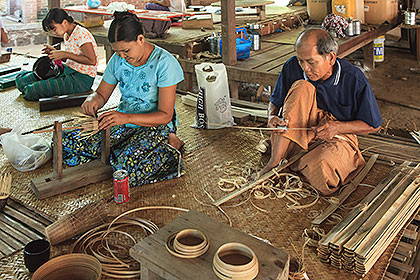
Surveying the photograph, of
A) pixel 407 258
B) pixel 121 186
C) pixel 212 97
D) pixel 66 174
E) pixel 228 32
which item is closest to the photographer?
pixel 407 258

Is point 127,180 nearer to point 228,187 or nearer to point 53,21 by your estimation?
point 228,187

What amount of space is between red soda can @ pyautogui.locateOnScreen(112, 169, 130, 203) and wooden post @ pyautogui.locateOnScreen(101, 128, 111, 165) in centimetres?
40

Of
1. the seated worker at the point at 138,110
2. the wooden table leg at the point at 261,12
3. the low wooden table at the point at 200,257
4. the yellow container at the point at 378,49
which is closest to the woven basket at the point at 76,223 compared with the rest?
the seated worker at the point at 138,110

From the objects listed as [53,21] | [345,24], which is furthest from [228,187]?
[345,24]

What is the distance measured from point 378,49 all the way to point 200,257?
5.66 metres

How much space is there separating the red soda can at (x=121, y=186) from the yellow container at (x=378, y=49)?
5051 mm

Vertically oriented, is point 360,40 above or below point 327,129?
above

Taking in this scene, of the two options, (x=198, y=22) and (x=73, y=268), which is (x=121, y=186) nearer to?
(x=73, y=268)

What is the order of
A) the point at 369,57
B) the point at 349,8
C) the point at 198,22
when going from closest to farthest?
the point at 349,8, the point at 198,22, the point at 369,57

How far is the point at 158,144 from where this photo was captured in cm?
304

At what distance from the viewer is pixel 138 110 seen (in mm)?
3119

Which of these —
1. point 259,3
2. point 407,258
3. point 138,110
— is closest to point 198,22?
point 259,3

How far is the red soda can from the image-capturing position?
269 centimetres

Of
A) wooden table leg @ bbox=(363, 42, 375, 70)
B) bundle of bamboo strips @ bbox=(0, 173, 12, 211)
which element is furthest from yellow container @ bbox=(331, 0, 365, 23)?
bundle of bamboo strips @ bbox=(0, 173, 12, 211)
